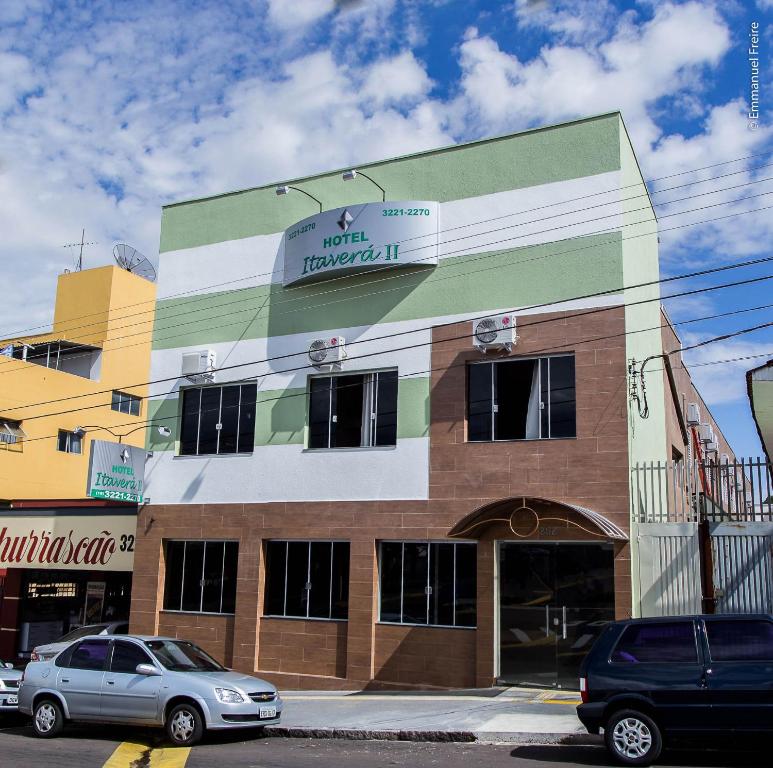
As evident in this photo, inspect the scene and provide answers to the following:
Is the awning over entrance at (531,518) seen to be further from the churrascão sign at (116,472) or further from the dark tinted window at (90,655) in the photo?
the churrascão sign at (116,472)

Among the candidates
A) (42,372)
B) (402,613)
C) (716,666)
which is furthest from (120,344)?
(716,666)

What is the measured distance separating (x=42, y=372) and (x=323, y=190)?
17.1 metres

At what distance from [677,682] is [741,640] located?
33.9 inches

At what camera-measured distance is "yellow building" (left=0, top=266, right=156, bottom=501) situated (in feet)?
102

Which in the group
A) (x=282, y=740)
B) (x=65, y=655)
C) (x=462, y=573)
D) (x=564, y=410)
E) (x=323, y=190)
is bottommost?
(x=282, y=740)

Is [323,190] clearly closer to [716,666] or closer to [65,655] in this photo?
[65,655]

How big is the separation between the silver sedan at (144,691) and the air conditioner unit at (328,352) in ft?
22.9

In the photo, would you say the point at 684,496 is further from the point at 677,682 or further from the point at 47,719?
the point at 47,719

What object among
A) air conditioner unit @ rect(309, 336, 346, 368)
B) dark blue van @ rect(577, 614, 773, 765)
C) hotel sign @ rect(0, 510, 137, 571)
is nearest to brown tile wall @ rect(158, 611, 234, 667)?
hotel sign @ rect(0, 510, 137, 571)

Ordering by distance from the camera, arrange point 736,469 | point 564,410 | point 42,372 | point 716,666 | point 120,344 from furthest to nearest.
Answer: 1. point 120,344
2. point 42,372
3. point 564,410
4. point 736,469
5. point 716,666

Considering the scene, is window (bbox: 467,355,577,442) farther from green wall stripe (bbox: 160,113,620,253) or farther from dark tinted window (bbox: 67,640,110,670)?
dark tinted window (bbox: 67,640,110,670)

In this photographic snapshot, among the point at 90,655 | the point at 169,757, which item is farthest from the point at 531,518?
the point at 90,655

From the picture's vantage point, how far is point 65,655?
13.9 meters

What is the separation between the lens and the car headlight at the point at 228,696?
12453 millimetres
